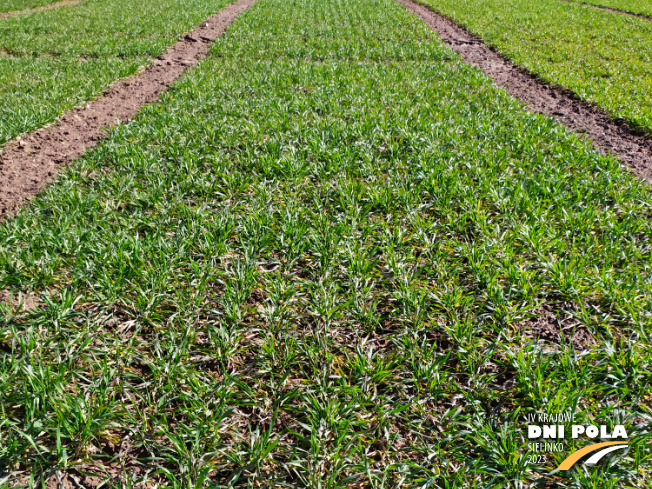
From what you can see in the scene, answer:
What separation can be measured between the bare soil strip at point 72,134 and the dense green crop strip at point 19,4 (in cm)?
1375

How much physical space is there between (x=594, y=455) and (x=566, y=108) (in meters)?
7.20

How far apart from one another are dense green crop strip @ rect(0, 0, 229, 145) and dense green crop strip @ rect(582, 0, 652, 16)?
2069 cm

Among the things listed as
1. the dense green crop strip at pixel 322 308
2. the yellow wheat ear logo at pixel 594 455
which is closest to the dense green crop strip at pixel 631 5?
the dense green crop strip at pixel 322 308

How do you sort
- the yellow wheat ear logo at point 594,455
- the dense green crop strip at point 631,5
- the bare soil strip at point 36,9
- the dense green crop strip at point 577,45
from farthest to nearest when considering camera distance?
the dense green crop strip at point 631,5
the bare soil strip at point 36,9
the dense green crop strip at point 577,45
the yellow wheat ear logo at point 594,455

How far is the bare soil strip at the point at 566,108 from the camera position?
5.36m

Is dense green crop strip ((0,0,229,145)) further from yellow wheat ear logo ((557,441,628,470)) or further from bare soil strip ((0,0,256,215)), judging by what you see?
yellow wheat ear logo ((557,441,628,470))

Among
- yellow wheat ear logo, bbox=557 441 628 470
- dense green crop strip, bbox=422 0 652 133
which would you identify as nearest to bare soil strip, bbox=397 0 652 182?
dense green crop strip, bbox=422 0 652 133

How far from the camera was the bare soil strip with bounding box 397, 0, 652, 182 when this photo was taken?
536 centimetres

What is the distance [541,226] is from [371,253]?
1675 mm

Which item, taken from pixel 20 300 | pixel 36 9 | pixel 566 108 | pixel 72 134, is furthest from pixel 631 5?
pixel 36 9

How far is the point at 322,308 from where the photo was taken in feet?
8.94

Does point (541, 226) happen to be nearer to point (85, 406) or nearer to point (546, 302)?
point (546, 302)

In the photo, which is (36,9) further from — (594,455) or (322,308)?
(594,455)

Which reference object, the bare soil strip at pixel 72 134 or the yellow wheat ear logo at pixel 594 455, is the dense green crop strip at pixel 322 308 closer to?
the yellow wheat ear logo at pixel 594 455
